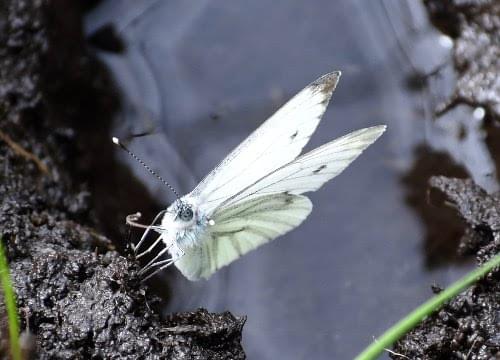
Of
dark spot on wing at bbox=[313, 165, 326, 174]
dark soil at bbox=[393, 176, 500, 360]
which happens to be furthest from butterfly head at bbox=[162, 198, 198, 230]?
dark soil at bbox=[393, 176, 500, 360]

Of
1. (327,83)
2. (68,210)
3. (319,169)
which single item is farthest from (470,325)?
(68,210)

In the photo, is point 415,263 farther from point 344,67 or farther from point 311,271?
point 344,67

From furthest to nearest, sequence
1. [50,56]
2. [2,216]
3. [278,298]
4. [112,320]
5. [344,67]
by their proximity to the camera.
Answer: [344,67] → [50,56] → [278,298] → [2,216] → [112,320]

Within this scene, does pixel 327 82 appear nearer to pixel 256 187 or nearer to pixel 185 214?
pixel 256 187

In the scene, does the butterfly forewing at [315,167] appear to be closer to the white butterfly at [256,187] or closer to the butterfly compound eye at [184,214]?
the white butterfly at [256,187]

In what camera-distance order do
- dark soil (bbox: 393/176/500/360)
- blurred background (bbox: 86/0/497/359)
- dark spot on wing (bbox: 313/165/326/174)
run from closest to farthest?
dark soil (bbox: 393/176/500/360) < dark spot on wing (bbox: 313/165/326/174) < blurred background (bbox: 86/0/497/359)

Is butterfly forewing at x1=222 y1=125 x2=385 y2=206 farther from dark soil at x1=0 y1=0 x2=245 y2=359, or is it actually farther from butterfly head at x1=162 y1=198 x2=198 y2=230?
dark soil at x1=0 y1=0 x2=245 y2=359

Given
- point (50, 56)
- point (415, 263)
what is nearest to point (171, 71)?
point (50, 56)
